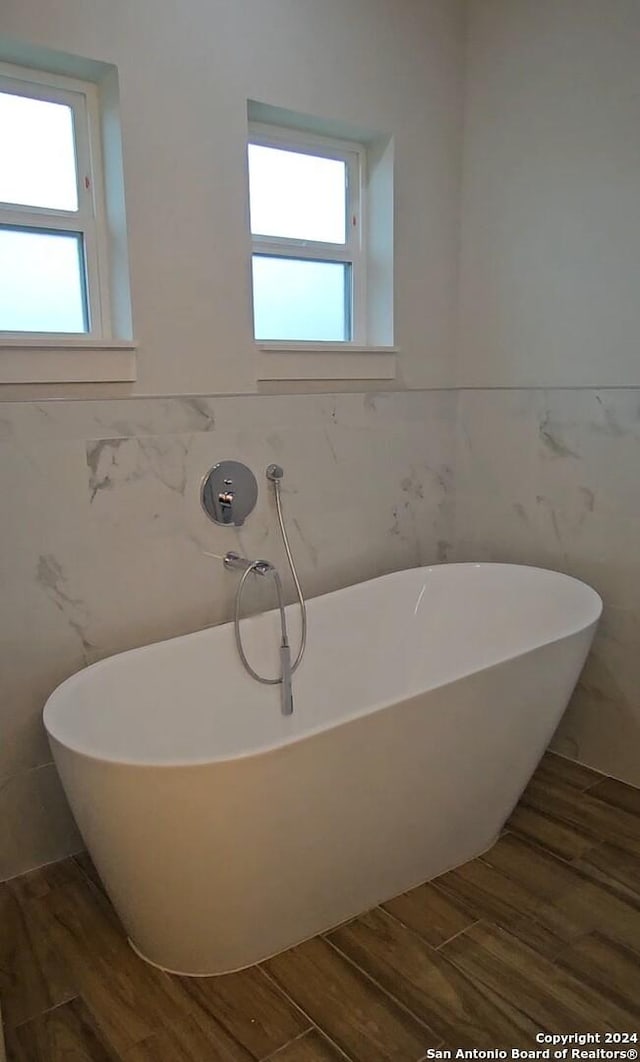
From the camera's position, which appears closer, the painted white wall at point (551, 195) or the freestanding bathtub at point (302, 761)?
the freestanding bathtub at point (302, 761)

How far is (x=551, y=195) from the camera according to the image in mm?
2500

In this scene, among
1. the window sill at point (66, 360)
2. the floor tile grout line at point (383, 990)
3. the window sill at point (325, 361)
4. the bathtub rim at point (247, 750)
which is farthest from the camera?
the window sill at point (325, 361)

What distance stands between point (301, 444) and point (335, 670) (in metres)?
0.74

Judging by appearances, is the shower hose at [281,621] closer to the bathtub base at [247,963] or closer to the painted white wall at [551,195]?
the bathtub base at [247,963]

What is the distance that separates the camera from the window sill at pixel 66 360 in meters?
1.90

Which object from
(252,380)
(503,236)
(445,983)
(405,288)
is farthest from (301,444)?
Result: (445,983)

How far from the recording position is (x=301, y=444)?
97.5 inches

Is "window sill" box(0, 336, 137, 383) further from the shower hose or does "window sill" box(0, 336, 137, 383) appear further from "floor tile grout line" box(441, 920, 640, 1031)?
"floor tile grout line" box(441, 920, 640, 1031)

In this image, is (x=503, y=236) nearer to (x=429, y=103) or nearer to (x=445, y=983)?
(x=429, y=103)

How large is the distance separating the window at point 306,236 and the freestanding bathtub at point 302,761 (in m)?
0.96

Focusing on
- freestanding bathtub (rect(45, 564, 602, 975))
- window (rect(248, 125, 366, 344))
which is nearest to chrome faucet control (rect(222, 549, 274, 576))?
freestanding bathtub (rect(45, 564, 602, 975))

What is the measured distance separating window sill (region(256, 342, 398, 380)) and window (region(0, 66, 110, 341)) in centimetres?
51

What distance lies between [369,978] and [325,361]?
1.77m

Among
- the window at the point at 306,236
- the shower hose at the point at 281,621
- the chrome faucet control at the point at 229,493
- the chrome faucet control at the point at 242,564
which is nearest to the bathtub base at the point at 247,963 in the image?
the shower hose at the point at 281,621
